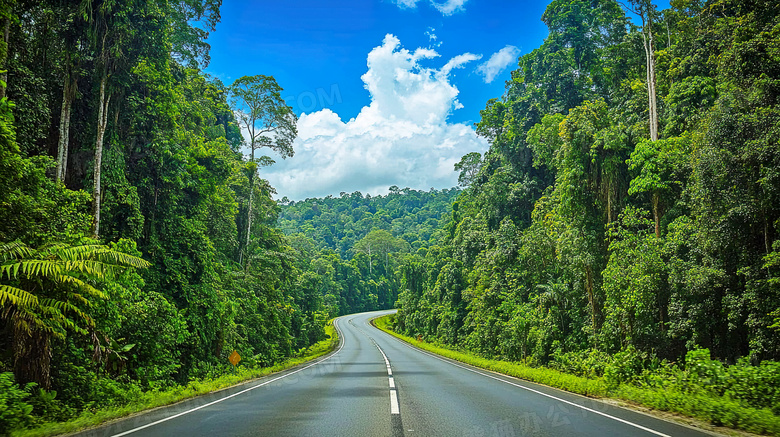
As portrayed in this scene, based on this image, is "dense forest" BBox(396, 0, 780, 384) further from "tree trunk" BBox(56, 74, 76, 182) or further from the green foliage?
"tree trunk" BBox(56, 74, 76, 182)

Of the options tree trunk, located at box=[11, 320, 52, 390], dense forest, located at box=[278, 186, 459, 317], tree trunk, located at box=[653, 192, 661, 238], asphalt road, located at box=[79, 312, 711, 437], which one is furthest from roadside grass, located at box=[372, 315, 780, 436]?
dense forest, located at box=[278, 186, 459, 317]

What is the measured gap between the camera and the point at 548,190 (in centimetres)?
3069

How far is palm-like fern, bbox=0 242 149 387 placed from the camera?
23.6 feet

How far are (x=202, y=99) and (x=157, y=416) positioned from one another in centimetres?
2089

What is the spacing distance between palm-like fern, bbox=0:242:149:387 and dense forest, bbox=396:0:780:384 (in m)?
12.1

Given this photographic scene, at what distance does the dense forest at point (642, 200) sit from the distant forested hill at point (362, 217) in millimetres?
75885

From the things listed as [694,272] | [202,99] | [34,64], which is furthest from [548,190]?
[34,64]

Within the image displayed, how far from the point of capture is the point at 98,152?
12.7 meters

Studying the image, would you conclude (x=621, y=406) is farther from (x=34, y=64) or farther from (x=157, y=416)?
(x=34, y=64)

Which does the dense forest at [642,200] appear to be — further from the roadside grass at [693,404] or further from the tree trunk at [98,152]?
the tree trunk at [98,152]

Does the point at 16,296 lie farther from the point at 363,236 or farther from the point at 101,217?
the point at 363,236

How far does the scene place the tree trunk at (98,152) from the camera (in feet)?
40.5

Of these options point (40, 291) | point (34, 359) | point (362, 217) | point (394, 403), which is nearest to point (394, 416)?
point (394, 403)

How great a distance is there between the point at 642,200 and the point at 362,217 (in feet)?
392
